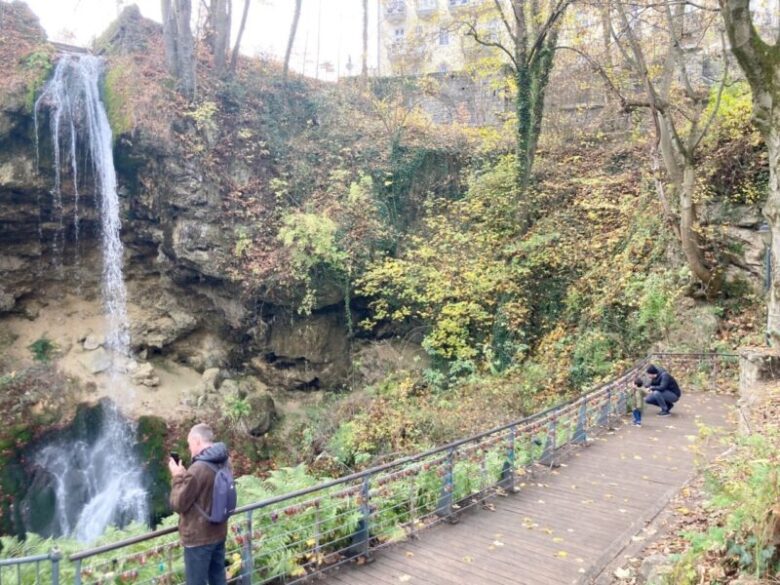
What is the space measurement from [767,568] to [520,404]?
10657mm

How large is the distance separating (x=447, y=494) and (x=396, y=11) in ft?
157

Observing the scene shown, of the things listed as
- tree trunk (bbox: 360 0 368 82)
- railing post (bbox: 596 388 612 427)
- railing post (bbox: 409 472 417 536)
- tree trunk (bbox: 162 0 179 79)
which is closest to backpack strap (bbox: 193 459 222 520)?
railing post (bbox: 409 472 417 536)

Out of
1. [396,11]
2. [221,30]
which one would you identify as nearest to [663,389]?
[221,30]

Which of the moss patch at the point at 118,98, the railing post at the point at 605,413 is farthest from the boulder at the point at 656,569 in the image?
the moss patch at the point at 118,98

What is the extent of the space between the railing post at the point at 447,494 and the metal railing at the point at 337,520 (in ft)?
0.04

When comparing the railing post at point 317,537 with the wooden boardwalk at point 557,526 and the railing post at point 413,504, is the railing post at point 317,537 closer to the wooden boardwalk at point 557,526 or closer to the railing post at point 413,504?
the wooden boardwalk at point 557,526

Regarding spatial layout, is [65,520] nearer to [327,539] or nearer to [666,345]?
[327,539]

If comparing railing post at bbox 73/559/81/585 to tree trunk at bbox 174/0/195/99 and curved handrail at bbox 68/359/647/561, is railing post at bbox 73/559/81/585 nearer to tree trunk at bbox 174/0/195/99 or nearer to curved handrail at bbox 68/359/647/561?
curved handrail at bbox 68/359/647/561

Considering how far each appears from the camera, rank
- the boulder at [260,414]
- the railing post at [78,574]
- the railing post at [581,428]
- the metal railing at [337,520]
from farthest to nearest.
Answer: the boulder at [260,414] < the railing post at [581,428] < the metal railing at [337,520] < the railing post at [78,574]

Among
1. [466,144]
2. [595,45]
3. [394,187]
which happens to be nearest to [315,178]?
[394,187]

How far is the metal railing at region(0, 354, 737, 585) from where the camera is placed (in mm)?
5270

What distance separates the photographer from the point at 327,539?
6.45 metres

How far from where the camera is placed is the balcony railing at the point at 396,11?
46156 mm

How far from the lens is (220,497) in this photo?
462 cm
